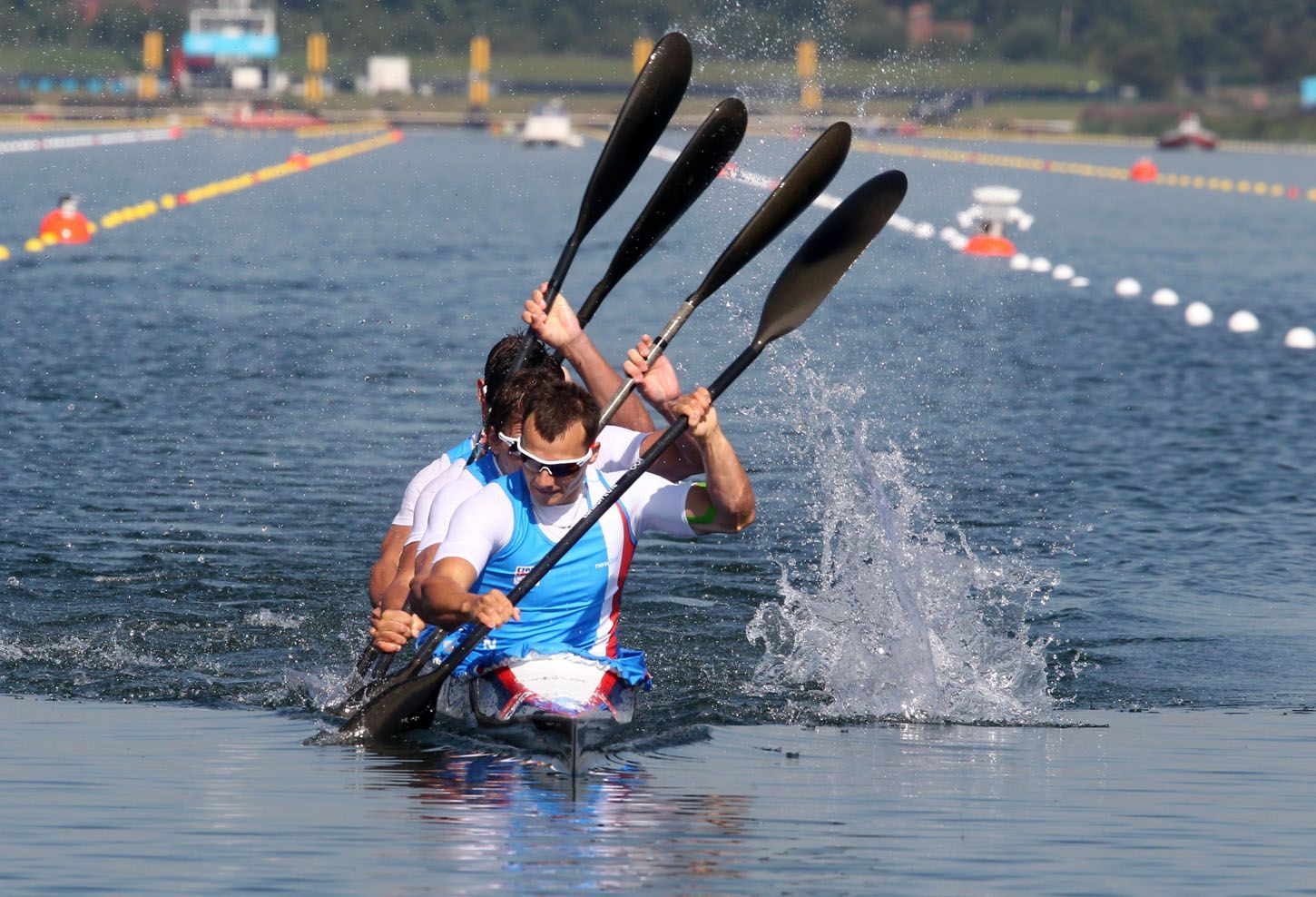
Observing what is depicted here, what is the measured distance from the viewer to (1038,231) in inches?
1564

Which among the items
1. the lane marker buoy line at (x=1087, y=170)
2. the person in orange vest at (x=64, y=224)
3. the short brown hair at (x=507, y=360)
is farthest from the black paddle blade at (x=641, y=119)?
the lane marker buoy line at (x=1087, y=170)

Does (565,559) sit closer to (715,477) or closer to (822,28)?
(715,477)

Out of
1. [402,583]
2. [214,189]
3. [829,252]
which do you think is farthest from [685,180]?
[214,189]

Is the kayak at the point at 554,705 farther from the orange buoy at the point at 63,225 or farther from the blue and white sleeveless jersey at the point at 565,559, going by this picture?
the orange buoy at the point at 63,225

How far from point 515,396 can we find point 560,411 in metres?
0.45

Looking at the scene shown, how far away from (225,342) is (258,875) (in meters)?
15.1

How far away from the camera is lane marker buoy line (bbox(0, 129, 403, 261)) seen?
102ft

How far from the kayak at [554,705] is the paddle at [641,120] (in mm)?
1922

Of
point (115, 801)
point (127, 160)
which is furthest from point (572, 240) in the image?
point (127, 160)

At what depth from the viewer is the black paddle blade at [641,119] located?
28.4ft

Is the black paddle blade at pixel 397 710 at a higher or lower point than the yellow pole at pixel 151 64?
lower

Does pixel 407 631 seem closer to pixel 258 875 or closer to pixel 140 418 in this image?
pixel 258 875

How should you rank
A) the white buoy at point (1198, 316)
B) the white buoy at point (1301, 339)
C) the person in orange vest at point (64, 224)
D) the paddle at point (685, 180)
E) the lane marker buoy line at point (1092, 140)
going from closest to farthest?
the paddle at point (685, 180) → the white buoy at point (1301, 339) → the white buoy at point (1198, 316) → the person in orange vest at point (64, 224) → the lane marker buoy line at point (1092, 140)

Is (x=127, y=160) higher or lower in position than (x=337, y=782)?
higher
